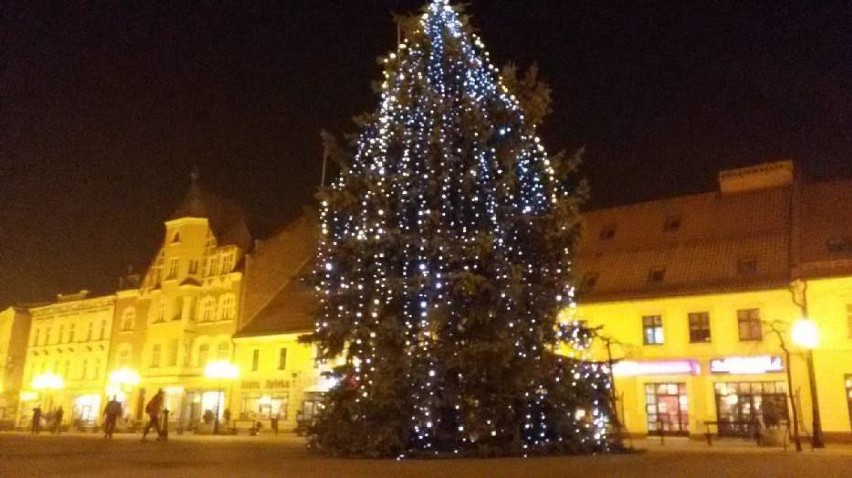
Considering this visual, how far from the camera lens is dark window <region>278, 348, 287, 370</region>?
155 ft

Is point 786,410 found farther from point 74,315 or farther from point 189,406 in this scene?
point 74,315

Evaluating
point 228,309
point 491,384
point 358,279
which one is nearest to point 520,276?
point 491,384

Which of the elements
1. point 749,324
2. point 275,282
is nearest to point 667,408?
point 749,324

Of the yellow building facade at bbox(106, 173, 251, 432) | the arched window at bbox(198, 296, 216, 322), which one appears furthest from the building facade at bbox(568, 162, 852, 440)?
the arched window at bbox(198, 296, 216, 322)

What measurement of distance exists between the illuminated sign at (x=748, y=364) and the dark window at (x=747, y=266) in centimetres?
357

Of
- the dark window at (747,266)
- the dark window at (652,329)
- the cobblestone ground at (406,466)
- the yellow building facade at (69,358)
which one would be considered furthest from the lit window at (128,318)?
the cobblestone ground at (406,466)

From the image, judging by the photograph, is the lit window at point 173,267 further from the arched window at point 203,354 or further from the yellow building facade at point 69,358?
the yellow building facade at point 69,358

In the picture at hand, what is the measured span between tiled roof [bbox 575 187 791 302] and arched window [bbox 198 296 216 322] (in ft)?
82.5

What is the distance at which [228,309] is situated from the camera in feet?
170

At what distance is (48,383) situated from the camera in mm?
63406

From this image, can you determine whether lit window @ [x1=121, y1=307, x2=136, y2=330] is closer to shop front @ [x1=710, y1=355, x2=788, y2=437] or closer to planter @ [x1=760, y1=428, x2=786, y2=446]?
shop front @ [x1=710, y1=355, x2=788, y2=437]

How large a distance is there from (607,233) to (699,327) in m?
8.25

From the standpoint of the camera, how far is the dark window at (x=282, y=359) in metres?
47.3

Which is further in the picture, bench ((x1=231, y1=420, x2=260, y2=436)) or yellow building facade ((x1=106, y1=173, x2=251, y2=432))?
yellow building facade ((x1=106, y1=173, x2=251, y2=432))
